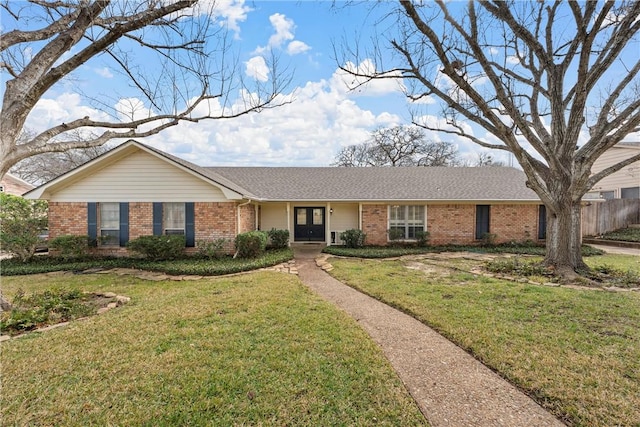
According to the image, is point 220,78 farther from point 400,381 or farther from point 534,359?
point 534,359

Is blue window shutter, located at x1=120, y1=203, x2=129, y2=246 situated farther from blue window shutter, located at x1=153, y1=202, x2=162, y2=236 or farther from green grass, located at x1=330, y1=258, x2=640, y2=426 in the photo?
green grass, located at x1=330, y1=258, x2=640, y2=426

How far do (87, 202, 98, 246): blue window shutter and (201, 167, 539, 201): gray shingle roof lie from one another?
13.9 feet

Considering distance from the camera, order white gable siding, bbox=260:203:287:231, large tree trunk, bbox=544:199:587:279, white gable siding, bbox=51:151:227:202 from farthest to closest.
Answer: white gable siding, bbox=260:203:287:231 < white gable siding, bbox=51:151:227:202 < large tree trunk, bbox=544:199:587:279

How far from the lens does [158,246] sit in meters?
9.62

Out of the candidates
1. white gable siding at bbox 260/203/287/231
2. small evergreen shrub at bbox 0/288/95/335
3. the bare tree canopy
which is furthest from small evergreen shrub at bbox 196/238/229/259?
the bare tree canopy

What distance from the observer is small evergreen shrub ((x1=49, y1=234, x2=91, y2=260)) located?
31.6 ft

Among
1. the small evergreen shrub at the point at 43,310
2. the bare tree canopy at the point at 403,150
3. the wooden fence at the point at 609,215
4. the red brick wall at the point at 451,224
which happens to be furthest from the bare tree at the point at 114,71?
the bare tree canopy at the point at 403,150

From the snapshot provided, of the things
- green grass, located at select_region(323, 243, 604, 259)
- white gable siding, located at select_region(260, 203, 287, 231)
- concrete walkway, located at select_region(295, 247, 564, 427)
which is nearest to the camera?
concrete walkway, located at select_region(295, 247, 564, 427)

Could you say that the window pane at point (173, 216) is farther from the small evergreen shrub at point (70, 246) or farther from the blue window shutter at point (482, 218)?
the blue window shutter at point (482, 218)

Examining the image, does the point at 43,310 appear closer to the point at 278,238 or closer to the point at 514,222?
the point at 278,238

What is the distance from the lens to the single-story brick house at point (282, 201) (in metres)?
10.2

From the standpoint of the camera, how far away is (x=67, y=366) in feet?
11.1

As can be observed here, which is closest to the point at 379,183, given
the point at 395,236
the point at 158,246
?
the point at 395,236

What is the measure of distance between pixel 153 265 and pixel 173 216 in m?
2.07
